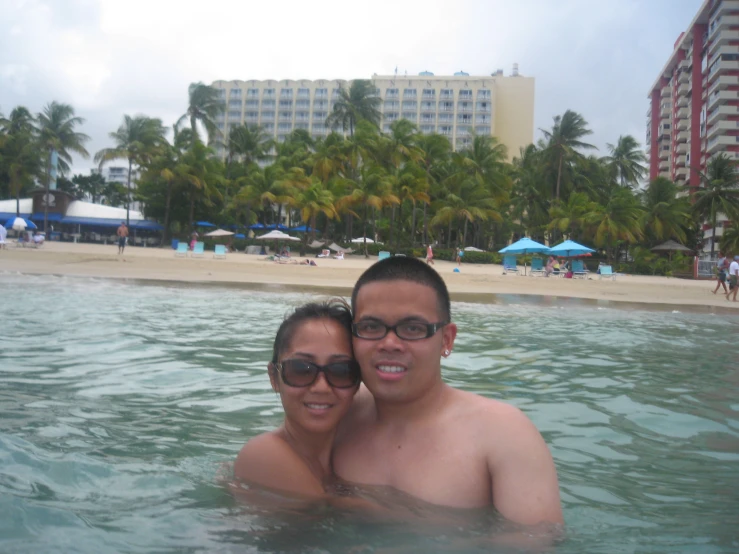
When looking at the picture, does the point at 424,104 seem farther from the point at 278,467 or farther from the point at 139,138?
the point at 278,467

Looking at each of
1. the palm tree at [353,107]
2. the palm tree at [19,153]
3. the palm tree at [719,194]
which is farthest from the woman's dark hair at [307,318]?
the palm tree at [353,107]

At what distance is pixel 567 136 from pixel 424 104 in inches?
2212

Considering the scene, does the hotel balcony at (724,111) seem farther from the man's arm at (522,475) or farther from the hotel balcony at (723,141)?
the man's arm at (522,475)

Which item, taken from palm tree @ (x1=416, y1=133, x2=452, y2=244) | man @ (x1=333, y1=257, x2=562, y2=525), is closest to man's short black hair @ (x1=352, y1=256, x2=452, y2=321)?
man @ (x1=333, y1=257, x2=562, y2=525)

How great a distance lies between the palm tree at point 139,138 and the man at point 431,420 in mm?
48546

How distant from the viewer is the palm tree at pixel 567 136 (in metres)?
51.8

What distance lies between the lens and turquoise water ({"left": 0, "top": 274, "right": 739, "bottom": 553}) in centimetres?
239

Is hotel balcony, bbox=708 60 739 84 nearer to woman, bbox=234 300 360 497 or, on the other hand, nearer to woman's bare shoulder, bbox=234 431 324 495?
woman, bbox=234 300 360 497

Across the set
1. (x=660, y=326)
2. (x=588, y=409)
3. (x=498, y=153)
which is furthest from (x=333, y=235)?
(x=588, y=409)

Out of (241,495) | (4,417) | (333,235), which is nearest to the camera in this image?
(241,495)

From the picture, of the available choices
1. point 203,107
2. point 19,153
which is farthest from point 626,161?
point 19,153

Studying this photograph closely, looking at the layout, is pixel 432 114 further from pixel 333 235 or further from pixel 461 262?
pixel 461 262

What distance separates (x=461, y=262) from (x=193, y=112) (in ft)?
101

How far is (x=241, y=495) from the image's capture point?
2.59 metres
